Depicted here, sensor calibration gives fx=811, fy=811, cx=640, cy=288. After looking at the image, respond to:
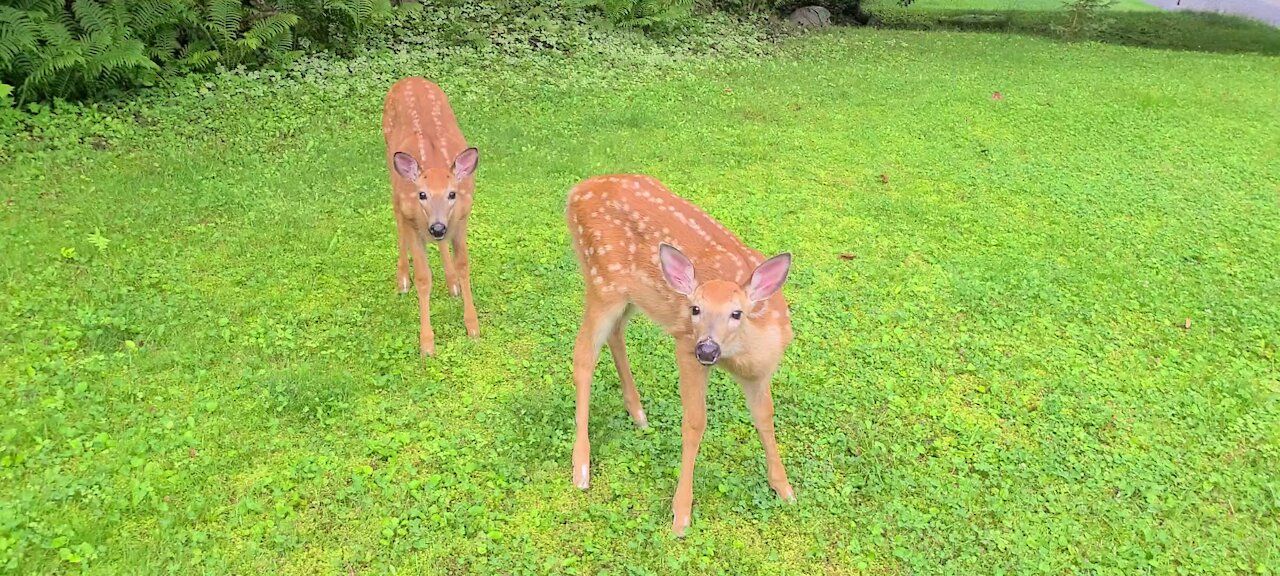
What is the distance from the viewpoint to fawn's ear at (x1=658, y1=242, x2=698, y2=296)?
308 cm

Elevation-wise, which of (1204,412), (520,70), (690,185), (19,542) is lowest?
(19,542)

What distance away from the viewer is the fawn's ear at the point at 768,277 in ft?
10.0

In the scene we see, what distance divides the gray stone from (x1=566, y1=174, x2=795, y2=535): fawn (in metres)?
11.7

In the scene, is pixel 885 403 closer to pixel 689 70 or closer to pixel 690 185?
pixel 690 185

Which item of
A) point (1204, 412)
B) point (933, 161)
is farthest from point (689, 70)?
point (1204, 412)

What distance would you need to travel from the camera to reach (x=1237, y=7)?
16.8 m

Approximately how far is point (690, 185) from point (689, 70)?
14.0 ft

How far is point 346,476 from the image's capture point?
361cm

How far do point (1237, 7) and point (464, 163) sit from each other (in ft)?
61.5

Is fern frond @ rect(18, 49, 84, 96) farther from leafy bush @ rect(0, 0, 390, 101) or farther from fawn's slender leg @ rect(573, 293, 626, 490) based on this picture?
fawn's slender leg @ rect(573, 293, 626, 490)

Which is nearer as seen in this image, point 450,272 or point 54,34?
point 450,272

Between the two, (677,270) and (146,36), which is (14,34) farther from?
(677,270)

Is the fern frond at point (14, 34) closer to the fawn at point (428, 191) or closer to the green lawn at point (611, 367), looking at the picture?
the green lawn at point (611, 367)

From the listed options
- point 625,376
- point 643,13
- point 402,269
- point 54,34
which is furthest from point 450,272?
point 643,13
